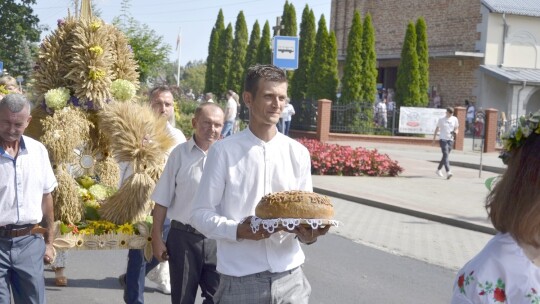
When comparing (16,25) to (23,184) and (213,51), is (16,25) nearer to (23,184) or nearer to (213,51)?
(213,51)

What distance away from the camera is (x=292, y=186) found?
13.8ft

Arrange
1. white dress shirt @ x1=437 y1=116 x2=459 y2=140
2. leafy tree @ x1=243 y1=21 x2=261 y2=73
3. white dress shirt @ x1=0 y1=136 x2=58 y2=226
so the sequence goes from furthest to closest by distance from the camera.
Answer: leafy tree @ x1=243 y1=21 x2=261 y2=73 → white dress shirt @ x1=437 y1=116 x2=459 y2=140 → white dress shirt @ x1=0 y1=136 x2=58 y2=226

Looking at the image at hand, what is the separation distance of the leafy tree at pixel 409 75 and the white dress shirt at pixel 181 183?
3169 centimetres

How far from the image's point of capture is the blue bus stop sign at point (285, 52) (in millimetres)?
21328

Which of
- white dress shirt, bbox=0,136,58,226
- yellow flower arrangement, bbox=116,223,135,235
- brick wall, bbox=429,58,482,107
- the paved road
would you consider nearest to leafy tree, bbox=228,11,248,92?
brick wall, bbox=429,58,482,107

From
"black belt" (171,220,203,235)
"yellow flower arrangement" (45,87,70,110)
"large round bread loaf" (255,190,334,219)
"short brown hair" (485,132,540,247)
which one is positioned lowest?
"black belt" (171,220,203,235)

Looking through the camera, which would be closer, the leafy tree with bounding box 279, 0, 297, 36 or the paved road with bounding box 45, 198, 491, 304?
the paved road with bounding box 45, 198, 491, 304

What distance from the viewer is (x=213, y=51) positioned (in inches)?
2260

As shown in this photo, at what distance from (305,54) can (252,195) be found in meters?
37.0

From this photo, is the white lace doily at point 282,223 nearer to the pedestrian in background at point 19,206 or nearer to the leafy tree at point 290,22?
the pedestrian in background at point 19,206

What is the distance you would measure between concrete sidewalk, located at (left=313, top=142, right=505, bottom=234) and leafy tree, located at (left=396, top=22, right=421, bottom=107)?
348 inches

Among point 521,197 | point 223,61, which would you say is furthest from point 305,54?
point 521,197

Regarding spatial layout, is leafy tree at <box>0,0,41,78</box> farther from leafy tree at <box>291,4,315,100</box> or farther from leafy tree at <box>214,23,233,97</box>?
leafy tree at <box>291,4,315,100</box>

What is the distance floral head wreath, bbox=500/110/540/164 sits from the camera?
271 centimetres
